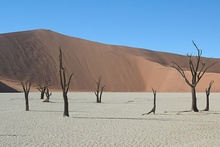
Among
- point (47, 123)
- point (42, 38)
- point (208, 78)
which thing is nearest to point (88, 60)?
point (42, 38)

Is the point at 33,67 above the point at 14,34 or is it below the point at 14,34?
below

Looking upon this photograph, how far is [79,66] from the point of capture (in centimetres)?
8712

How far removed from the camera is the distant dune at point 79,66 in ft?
247

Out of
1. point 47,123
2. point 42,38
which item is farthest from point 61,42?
point 47,123

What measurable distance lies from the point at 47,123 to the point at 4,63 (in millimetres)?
62647

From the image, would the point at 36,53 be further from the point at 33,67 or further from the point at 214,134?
the point at 214,134

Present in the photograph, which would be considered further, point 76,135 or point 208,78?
point 208,78

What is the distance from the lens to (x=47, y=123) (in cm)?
1634

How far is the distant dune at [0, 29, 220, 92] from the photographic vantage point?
75.2m

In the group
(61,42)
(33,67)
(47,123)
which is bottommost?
(47,123)

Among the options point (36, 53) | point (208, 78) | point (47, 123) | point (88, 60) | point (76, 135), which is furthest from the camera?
point (88, 60)

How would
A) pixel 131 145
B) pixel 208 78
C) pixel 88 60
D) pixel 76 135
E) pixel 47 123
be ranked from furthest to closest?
pixel 88 60 → pixel 208 78 → pixel 47 123 → pixel 76 135 → pixel 131 145

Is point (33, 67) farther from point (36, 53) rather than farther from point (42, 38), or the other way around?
point (42, 38)

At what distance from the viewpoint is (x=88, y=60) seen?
301ft
